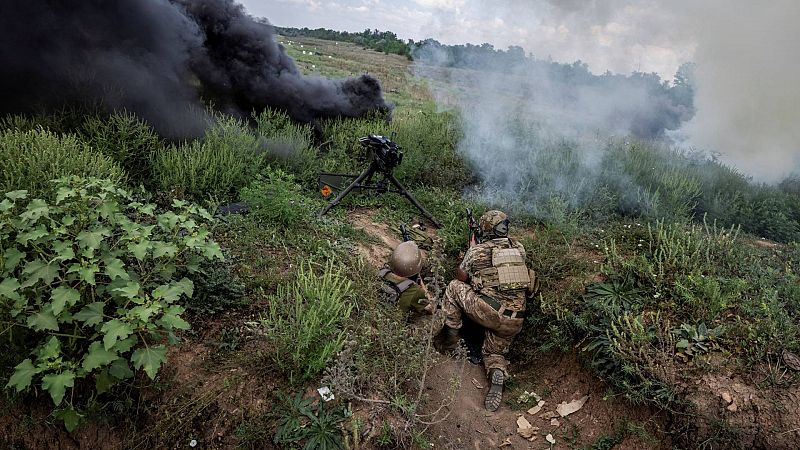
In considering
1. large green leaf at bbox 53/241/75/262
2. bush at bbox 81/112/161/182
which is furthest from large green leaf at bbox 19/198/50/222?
bush at bbox 81/112/161/182

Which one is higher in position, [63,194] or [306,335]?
[63,194]

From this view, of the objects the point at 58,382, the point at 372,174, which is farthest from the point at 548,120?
the point at 58,382

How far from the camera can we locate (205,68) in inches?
312

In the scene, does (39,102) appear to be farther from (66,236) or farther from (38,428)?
(38,428)

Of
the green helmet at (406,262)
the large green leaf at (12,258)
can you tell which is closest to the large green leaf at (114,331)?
the large green leaf at (12,258)

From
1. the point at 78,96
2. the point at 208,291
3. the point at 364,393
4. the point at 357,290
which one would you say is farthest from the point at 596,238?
the point at 78,96

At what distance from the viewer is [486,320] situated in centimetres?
471

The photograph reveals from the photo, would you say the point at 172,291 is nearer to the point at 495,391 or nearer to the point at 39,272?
the point at 39,272

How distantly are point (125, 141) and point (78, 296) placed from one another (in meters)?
3.98

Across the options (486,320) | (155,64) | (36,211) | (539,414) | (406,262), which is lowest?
(539,414)

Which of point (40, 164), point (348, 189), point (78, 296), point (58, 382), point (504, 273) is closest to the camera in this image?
point (58, 382)

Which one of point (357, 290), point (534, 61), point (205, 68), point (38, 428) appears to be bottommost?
point (38, 428)

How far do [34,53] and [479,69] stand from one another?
8.21m

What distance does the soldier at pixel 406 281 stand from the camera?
4609mm
